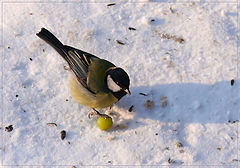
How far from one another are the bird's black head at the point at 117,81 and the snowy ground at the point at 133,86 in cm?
49

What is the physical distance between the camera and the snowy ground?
349 cm

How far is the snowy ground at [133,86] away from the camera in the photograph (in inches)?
137

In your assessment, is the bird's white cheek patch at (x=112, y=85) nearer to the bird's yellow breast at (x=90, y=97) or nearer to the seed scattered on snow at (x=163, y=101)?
the bird's yellow breast at (x=90, y=97)

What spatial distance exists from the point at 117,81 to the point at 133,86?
0.72 meters

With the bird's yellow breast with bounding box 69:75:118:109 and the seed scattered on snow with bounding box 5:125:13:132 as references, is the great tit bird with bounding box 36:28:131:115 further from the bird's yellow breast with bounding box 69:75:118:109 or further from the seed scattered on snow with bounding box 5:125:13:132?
the seed scattered on snow with bounding box 5:125:13:132

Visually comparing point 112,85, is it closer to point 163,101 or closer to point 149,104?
point 149,104

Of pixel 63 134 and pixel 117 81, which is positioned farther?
pixel 63 134

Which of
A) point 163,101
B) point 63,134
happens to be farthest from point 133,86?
point 63,134

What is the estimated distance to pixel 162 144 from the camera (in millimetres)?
3535

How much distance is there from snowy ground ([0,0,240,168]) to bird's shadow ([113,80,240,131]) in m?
0.01

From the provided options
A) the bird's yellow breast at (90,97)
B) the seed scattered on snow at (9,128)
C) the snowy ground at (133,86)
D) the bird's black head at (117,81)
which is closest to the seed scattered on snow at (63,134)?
the snowy ground at (133,86)

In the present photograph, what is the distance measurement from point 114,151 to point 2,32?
2521 mm

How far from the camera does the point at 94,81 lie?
3.55m

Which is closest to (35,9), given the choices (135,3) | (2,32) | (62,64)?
(2,32)
